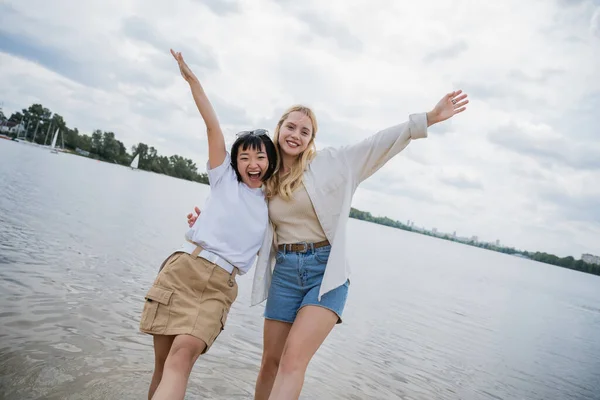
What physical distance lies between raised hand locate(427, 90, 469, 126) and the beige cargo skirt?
2039mm

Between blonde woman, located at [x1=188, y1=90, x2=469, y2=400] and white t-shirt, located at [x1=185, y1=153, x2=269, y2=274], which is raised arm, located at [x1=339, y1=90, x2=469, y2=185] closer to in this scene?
blonde woman, located at [x1=188, y1=90, x2=469, y2=400]

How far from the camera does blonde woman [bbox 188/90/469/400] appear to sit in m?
3.39

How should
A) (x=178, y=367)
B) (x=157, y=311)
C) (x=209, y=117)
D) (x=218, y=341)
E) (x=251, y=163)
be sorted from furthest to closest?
(x=218, y=341) → (x=251, y=163) → (x=209, y=117) → (x=157, y=311) → (x=178, y=367)

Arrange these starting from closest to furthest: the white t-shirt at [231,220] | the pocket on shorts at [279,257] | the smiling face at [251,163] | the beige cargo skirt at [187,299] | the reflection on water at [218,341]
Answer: the beige cargo skirt at [187,299] → the white t-shirt at [231,220] → the smiling face at [251,163] → the pocket on shorts at [279,257] → the reflection on water at [218,341]

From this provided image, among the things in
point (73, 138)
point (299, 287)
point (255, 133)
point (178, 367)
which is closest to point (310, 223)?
point (299, 287)

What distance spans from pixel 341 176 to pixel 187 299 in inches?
58.8

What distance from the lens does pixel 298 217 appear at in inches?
140

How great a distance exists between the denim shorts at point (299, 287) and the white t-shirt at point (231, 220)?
0.30 m

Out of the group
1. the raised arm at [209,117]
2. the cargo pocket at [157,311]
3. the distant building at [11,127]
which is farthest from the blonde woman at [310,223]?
the distant building at [11,127]

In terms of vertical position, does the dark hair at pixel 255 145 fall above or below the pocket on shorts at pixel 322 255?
above

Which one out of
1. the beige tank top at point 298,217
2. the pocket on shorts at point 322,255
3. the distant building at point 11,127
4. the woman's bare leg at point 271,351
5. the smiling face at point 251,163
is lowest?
the woman's bare leg at point 271,351

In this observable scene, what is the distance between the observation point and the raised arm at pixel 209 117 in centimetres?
337

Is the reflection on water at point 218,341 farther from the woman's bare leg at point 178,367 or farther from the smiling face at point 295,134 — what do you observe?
the smiling face at point 295,134

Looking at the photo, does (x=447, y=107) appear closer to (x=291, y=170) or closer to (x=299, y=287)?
(x=291, y=170)
